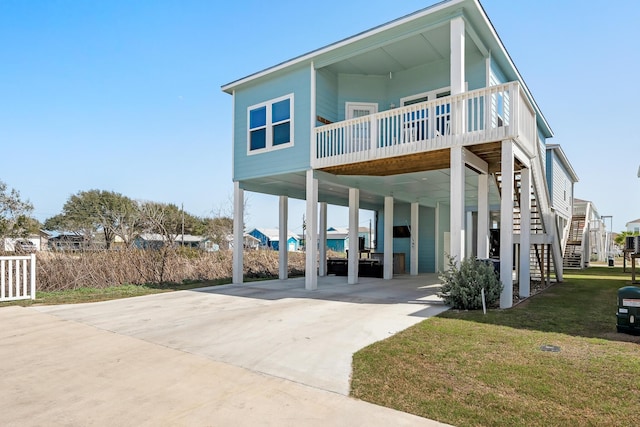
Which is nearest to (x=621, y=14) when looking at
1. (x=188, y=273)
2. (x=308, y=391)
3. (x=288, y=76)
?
(x=288, y=76)

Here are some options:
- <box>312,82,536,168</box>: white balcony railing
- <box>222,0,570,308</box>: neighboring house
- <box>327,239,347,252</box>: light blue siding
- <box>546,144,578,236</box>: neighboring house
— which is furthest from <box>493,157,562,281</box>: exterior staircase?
<box>327,239,347,252</box>: light blue siding

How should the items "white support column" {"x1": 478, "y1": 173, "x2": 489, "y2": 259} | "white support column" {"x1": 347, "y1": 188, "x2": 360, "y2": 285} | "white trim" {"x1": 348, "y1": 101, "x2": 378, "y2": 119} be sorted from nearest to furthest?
"white support column" {"x1": 478, "y1": 173, "x2": 489, "y2": 259} < "white trim" {"x1": 348, "y1": 101, "x2": 378, "y2": 119} < "white support column" {"x1": 347, "y1": 188, "x2": 360, "y2": 285}

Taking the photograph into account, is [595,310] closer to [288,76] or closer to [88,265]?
[288,76]

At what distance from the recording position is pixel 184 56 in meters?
12.5

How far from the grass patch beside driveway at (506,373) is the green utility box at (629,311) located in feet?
0.50

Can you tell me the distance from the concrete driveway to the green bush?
435 millimetres

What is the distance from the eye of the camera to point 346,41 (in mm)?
9148

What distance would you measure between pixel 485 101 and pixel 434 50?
3.15 metres

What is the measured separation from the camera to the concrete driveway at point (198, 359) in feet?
9.78

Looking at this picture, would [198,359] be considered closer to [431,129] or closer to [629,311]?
[629,311]

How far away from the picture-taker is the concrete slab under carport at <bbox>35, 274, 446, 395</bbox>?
421cm

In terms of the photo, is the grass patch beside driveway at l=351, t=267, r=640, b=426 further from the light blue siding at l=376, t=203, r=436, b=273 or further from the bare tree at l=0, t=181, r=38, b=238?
the bare tree at l=0, t=181, r=38, b=238

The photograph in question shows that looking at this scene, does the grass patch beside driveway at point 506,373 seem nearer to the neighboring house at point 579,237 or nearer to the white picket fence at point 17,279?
the white picket fence at point 17,279

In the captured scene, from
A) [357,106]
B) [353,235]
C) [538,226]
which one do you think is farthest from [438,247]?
[357,106]
